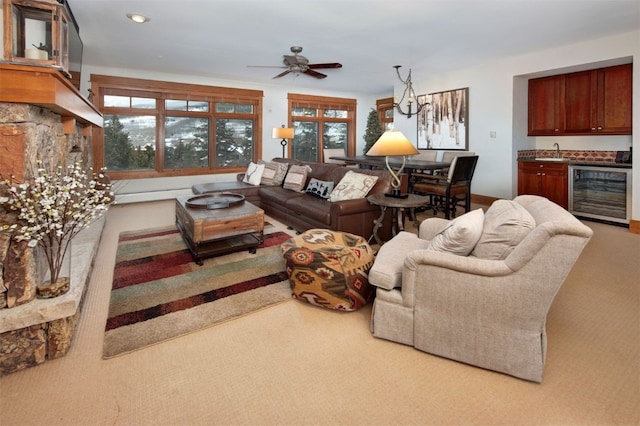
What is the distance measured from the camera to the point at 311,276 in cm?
241

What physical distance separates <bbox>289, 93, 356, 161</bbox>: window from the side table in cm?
530

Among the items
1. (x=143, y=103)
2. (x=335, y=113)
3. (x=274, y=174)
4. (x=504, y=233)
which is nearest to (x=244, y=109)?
(x=143, y=103)

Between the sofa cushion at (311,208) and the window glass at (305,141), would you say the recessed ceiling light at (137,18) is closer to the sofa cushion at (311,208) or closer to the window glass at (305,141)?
the sofa cushion at (311,208)

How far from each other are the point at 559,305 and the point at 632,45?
4061 millimetres

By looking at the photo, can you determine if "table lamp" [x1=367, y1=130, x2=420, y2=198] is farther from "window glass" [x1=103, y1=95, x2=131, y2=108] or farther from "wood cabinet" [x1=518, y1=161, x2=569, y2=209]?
"window glass" [x1=103, y1=95, x2=131, y2=108]

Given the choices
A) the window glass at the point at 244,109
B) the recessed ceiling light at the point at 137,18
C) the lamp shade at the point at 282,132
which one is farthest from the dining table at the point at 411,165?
the recessed ceiling light at the point at 137,18

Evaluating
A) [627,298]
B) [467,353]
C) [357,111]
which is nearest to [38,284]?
[467,353]

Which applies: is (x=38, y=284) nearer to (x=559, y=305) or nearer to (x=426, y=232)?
(x=426, y=232)

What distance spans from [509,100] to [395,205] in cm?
396

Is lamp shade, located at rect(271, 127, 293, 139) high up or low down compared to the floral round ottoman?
up

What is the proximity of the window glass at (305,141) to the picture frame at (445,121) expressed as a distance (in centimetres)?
291

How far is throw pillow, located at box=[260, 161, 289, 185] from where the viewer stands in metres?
5.59

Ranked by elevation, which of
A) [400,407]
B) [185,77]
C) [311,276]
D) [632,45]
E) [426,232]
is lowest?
[400,407]

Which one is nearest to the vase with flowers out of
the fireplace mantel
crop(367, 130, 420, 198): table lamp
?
the fireplace mantel
